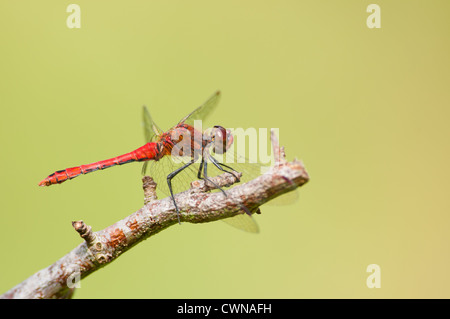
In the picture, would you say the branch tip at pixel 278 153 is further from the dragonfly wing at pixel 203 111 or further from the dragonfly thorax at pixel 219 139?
the dragonfly wing at pixel 203 111

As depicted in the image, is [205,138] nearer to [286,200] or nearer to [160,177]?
[160,177]

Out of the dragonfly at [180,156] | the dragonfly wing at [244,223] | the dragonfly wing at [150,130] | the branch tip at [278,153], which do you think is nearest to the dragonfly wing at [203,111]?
the dragonfly at [180,156]

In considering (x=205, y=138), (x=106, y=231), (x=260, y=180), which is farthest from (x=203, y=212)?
(x=205, y=138)

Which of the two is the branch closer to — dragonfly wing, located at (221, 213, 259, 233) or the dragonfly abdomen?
dragonfly wing, located at (221, 213, 259, 233)

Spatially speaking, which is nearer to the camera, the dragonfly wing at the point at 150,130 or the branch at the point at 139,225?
the branch at the point at 139,225

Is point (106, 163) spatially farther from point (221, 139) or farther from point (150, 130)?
point (221, 139)
